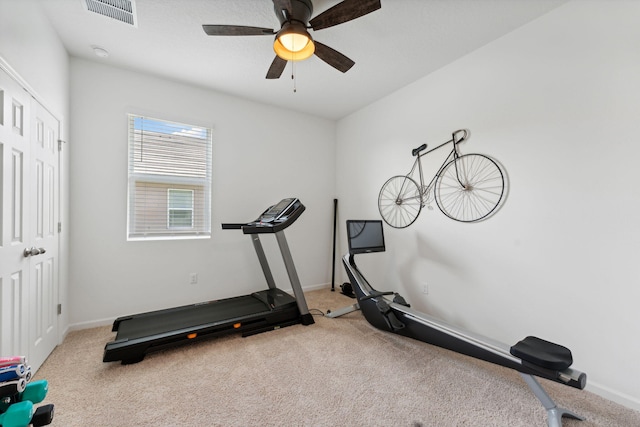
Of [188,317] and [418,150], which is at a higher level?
[418,150]

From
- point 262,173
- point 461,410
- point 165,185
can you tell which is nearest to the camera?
point 461,410

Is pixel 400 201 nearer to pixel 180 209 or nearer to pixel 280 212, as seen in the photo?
pixel 280 212

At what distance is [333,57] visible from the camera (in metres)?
2.10

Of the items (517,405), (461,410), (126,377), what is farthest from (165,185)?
(517,405)

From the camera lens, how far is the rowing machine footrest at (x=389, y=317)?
247cm

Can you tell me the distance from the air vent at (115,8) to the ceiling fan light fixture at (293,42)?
3.95ft

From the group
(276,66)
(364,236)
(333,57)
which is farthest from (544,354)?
(276,66)

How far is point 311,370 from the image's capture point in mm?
2078

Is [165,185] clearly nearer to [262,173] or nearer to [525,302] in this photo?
[262,173]

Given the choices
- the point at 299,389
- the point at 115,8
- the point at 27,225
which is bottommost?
the point at 299,389

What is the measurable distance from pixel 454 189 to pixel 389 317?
4.90 feet

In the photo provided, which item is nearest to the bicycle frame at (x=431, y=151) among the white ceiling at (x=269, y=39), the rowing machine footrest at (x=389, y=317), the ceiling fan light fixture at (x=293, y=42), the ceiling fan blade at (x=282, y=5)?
the white ceiling at (x=269, y=39)

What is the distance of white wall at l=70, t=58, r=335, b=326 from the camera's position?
274 cm

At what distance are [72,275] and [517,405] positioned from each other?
13.3 feet
